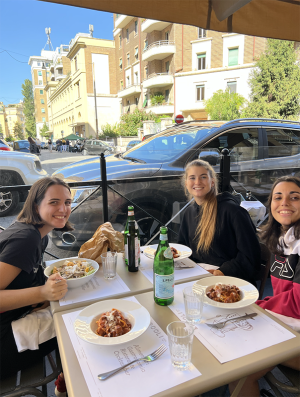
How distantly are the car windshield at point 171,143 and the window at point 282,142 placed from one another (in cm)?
104

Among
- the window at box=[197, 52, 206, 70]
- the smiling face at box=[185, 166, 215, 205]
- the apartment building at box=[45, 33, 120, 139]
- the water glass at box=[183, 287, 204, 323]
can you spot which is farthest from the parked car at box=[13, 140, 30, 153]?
the apartment building at box=[45, 33, 120, 139]

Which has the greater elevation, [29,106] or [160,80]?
[29,106]

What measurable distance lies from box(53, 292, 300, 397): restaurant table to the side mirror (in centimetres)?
293

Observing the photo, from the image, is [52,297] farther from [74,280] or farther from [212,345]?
[212,345]

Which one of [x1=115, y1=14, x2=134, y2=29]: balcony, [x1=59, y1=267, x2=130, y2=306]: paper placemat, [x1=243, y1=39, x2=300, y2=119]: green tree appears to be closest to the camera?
[x1=59, y1=267, x2=130, y2=306]: paper placemat

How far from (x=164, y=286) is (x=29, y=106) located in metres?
91.9

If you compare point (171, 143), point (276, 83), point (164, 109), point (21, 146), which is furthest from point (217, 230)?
point (164, 109)

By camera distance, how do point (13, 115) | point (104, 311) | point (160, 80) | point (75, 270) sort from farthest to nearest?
point (13, 115)
point (160, 80)
point (75, 270)
point (104, 311)

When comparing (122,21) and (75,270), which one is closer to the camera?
(75,270)

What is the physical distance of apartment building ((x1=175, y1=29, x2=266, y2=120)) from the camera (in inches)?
960

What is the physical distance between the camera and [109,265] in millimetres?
1688

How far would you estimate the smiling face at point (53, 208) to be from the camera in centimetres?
170

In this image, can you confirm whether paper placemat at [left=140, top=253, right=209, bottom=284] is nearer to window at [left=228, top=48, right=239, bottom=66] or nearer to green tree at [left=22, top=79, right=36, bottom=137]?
window at [left=228, top=48, right=239, bottom=66]

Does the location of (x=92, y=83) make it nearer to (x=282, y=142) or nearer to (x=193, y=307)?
(x=282, y=142)
